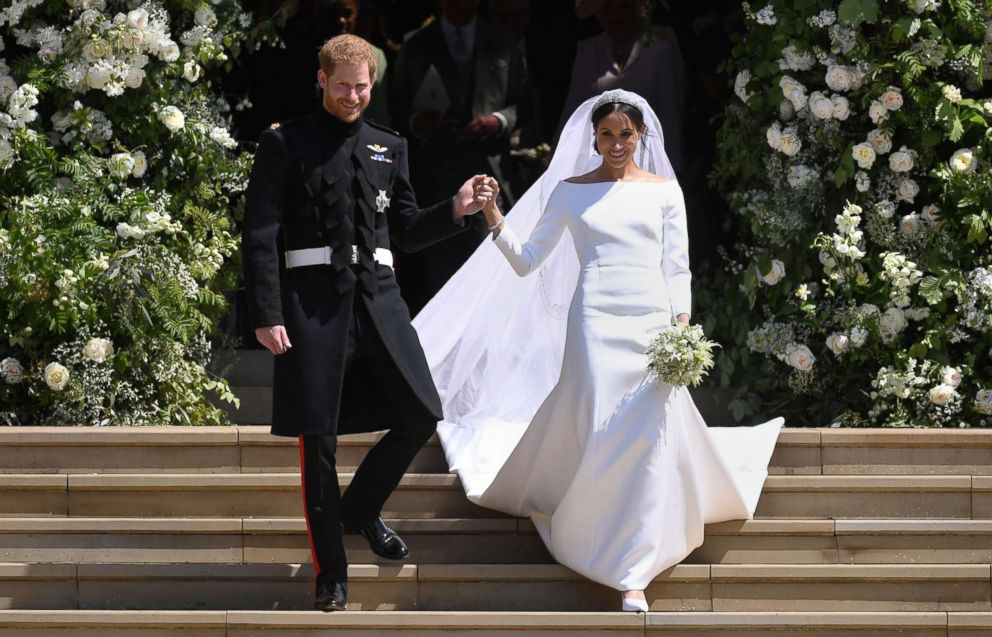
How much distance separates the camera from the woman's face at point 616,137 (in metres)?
6.00

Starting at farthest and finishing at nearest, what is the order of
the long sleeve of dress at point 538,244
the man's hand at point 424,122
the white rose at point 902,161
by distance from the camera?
the man's hand at point 424,122
the white rose at point 902,161
the long sleeve of dress at point 538,244

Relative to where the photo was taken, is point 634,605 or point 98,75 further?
point 98,75

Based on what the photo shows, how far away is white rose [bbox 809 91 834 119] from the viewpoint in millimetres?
7836

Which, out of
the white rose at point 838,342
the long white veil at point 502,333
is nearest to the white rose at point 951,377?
the white rose at point 838,342

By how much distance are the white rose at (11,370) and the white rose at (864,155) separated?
3913mm

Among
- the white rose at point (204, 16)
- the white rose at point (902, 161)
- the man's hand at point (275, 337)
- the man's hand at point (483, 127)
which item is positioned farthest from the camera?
the man's hand at point (483, 127)

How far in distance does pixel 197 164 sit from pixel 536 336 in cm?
208

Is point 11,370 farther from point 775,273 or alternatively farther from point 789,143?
point 789,143

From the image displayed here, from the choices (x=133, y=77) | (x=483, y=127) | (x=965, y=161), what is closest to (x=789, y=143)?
(x=965, y=161)

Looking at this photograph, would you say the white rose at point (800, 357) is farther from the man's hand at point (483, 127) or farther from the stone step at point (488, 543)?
the man's hand at point (483, 127)

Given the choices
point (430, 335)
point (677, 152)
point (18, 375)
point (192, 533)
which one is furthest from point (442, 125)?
point (192, 533)

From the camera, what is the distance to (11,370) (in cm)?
734

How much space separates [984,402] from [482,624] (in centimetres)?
284

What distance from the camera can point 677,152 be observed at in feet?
29.2
